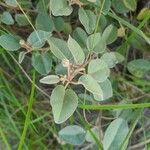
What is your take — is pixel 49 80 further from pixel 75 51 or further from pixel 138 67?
pixel 138 67

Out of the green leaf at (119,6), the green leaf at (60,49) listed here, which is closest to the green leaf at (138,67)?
the green leaf at (119,6)

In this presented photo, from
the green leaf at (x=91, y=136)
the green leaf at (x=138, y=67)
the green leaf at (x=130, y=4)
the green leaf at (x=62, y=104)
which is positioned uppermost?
the green leaf at (x=130, y=4)

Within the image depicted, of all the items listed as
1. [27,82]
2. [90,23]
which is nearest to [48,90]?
[27,82]

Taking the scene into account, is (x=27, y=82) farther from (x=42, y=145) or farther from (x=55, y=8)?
(x=55, y=8)

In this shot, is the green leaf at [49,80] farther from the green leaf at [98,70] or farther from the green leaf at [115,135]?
the green leaf at [115,135]

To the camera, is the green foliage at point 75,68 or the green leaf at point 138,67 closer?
the green foliage at point 75,68

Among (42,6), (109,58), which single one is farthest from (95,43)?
(42,6)
